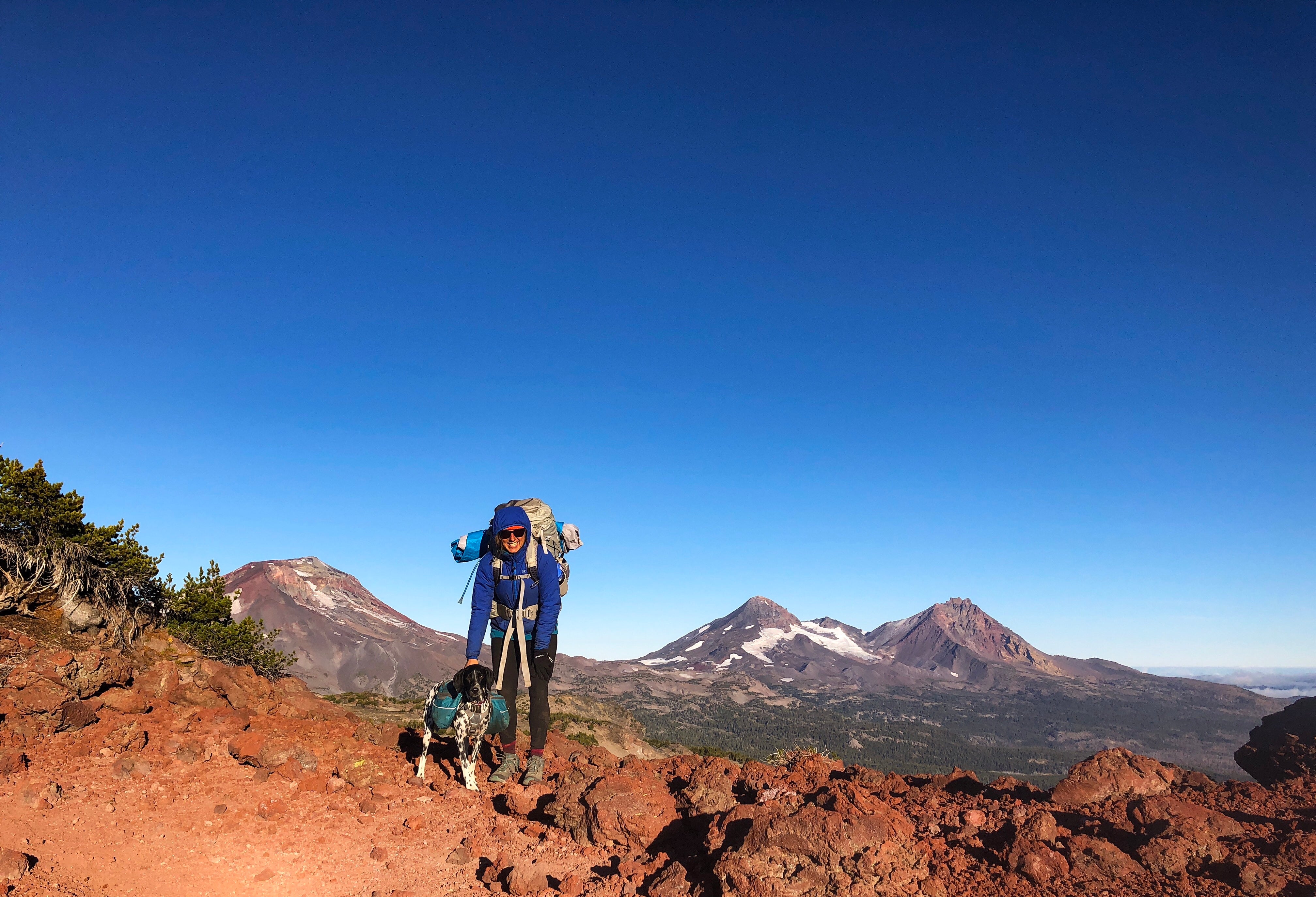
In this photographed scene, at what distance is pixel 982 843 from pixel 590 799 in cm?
307

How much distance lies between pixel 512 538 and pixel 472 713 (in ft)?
6.10

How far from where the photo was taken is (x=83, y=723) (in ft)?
22.5

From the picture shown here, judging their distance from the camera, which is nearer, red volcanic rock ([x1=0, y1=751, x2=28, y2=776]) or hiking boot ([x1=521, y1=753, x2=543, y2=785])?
red volcanic rock ([x1=0, y1=751, x2=28, y2=776])

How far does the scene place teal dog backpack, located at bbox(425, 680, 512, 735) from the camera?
272 inches

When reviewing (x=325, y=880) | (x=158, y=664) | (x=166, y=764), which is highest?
(x=158, y=664)

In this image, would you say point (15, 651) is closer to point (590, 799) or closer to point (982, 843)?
point (590, 799)

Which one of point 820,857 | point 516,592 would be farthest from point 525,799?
point 820,857

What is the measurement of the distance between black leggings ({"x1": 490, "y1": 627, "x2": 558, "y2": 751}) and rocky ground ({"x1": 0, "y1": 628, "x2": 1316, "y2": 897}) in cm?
51

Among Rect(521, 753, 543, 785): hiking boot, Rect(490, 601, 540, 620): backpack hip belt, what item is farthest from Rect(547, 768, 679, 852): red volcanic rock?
Rect(490, 601, 540, 620): backpack hip belt

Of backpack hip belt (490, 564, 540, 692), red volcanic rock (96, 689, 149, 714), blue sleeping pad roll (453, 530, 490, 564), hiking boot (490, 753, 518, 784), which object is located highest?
blue sleeping pad roll (453, 530, 490, 564)

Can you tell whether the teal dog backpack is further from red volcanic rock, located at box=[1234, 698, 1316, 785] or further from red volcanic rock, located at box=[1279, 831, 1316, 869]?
red volcanic rock, located at box=[1234, 698, 1316, 785]

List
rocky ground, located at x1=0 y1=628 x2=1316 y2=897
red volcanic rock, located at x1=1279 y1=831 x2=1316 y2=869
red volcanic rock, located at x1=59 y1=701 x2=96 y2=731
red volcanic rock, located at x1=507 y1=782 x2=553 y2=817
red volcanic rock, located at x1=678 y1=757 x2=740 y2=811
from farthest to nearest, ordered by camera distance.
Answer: red volcanic rock, located at x1=59 y1=701 x2=96 y2=731 → red volcanic rock, located at x1=507 y1=782 x2=553 y2=817 → red volcanic rock, located at x1=678 y1=757 x2=740 y2=811 → rocky ground, located at x1=0 y1=628 x2=1316 y2=897 → red volcanic rock, located at x1=1279 y1=831 x2=1316 y2=869

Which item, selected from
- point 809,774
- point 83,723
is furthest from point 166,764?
point 809,774

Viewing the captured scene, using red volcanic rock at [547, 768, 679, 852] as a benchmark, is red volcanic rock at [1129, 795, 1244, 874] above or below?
above
